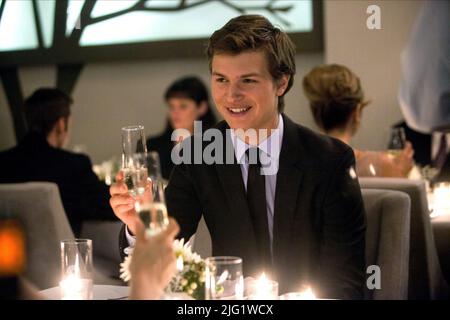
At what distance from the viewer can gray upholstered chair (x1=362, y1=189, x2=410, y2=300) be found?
2605mm

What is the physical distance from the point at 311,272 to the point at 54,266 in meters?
1.29

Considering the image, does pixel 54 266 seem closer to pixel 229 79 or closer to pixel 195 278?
pixel 229 79

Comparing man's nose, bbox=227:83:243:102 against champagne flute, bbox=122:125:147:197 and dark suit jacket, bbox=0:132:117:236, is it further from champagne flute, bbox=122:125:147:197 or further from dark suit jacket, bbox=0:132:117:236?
dark suit jacket, bbox=0:132:117:236

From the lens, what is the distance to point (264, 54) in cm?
227

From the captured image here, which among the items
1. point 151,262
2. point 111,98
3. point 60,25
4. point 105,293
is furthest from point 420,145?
point 151,262

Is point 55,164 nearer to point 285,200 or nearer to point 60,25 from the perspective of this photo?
point 285,200

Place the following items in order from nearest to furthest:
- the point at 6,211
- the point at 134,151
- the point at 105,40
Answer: the point at 134,151, the point at 6,211, the point at 105,40

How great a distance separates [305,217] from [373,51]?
104 inches

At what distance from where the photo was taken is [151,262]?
1.39m

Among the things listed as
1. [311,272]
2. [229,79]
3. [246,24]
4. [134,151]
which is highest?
[246,24]

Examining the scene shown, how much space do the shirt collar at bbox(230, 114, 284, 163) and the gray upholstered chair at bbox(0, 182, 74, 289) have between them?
1046 mm

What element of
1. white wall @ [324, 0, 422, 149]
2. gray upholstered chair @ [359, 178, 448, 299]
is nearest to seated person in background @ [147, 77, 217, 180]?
white wall @ [324, 0, 422, 149]

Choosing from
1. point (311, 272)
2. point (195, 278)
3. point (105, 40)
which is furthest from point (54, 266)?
point (105, 40)
